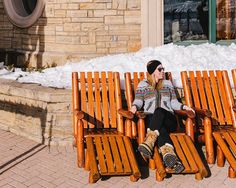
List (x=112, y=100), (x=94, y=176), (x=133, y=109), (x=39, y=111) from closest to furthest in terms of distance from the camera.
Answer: (x=94, y=176) → (x=133, y=109) → (x=112, y=100) → (x=39, y=111)

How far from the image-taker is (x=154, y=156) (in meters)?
3.82

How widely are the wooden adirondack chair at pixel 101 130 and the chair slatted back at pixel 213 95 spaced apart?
3.14 ft

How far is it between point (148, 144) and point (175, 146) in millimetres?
330

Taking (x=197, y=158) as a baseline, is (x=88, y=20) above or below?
above

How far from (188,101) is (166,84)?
37cm

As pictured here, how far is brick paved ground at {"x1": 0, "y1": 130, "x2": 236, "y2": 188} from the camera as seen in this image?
368 centimetres

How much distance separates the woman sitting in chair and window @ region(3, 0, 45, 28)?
4.43 meters

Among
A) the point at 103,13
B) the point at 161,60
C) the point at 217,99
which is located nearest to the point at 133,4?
the point at 103,13

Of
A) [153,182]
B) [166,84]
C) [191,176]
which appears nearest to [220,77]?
[166,84]

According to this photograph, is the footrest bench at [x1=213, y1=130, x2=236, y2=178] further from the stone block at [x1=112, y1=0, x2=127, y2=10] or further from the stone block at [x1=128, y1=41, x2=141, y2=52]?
the stone block at [x1=112, y1=0, x2=127, y2=10]

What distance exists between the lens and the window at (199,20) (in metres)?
7.42

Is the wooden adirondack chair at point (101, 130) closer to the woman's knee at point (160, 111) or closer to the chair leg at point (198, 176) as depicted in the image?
the woman's knee at point (160, 111)

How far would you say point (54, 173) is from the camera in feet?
13.1

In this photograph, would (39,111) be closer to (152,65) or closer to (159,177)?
(152,65)
